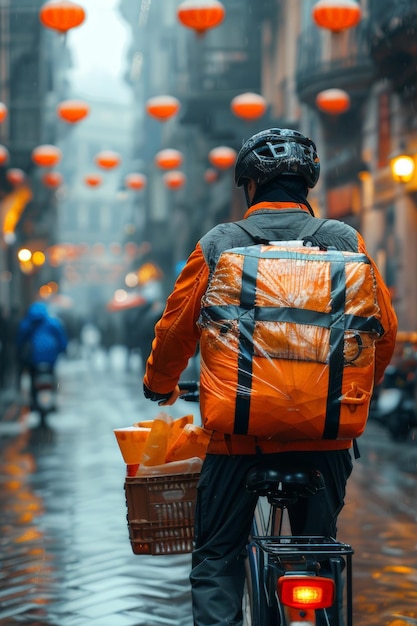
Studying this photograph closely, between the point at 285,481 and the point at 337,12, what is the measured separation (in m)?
11.6

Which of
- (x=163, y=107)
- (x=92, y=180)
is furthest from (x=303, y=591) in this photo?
(x=92, y=180)

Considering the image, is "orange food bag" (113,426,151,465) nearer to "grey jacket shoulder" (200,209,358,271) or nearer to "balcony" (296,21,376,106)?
"grey jacket shoulder" (200,209,358,271)

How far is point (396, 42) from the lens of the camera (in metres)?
17.1

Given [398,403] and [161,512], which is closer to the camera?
[161,512]

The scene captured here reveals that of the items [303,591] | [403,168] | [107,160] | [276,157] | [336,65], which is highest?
[336,65]

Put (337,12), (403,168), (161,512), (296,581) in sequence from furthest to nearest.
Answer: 1. (403,168)
2. (337,12)
3. (161,512)
4. (296,581)

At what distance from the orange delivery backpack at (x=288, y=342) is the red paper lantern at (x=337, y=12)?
11.2 m

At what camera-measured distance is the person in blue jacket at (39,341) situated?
1642cm

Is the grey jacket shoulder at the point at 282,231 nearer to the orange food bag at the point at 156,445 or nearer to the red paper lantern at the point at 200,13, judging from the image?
the orange food bag at the point at 156,445

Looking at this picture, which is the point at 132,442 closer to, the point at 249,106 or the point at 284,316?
the point at 284,316

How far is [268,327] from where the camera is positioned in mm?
3285

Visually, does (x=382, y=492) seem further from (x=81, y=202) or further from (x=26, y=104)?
(x=81, y=202)

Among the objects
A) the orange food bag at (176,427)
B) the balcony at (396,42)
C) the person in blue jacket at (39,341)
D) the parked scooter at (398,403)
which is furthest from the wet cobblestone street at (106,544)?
the balcony at (396,42)

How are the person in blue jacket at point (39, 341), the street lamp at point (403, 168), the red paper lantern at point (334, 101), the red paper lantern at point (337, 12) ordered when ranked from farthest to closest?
1. the red paper lantern at point (334, 101)
2. the street lamp at point (403, 168)
3. the person in blue jacket at point (39, 341)
4. the red paper lantern at point (337, 12)
